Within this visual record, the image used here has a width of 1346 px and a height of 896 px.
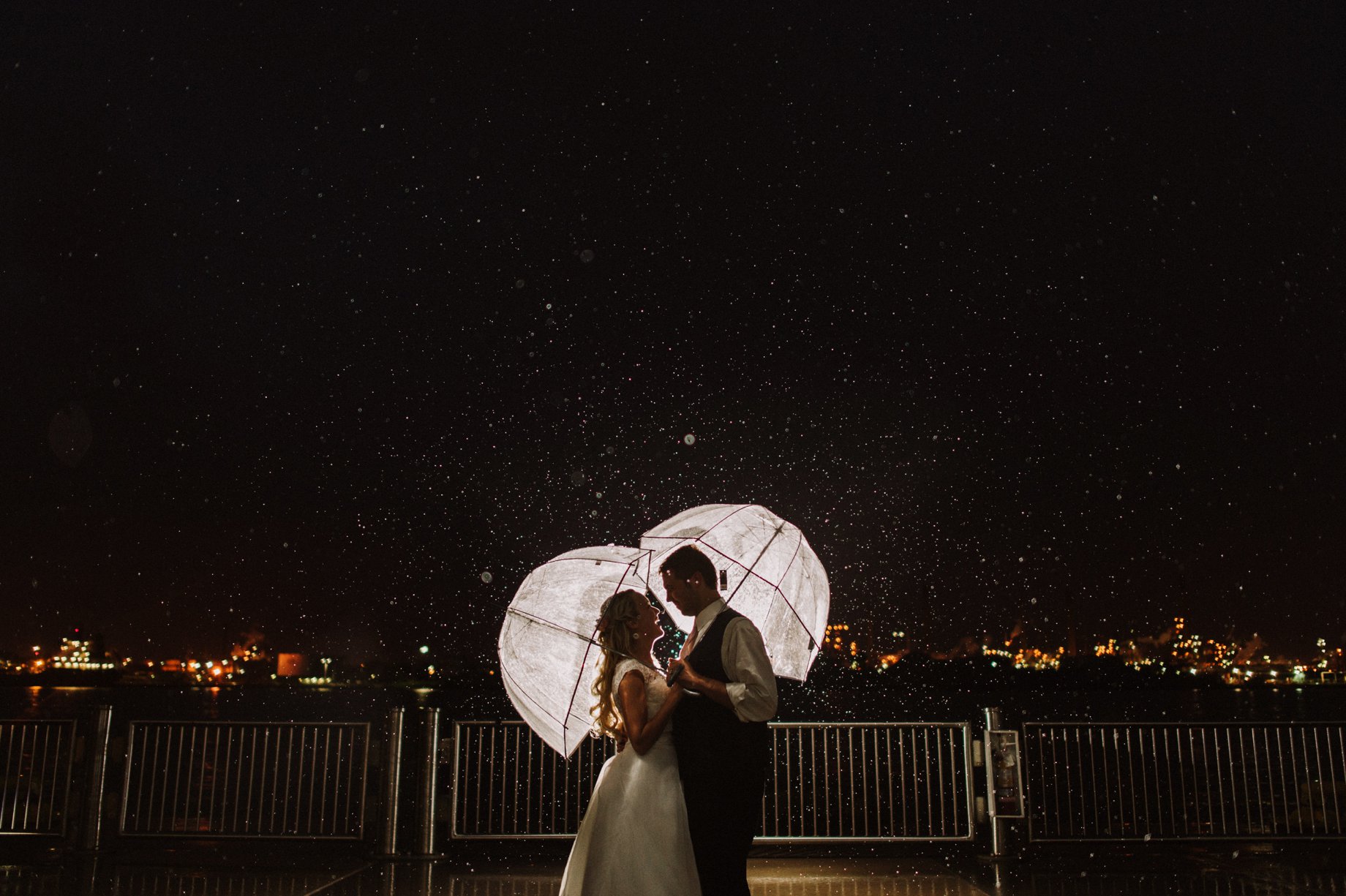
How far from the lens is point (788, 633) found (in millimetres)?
6082

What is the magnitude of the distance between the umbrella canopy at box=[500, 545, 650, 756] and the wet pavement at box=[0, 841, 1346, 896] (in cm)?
308

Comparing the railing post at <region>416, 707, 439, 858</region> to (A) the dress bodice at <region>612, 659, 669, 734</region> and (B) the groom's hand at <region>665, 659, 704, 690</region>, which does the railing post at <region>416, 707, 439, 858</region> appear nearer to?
(A) the dress bodice at <region>612, 659, 669, 734</region>

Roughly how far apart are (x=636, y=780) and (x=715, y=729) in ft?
1.65

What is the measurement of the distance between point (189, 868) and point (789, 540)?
20.5ft

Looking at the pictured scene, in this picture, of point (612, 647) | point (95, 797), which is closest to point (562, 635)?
point (612, 647)

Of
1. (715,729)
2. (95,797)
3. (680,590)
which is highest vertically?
(680,590)

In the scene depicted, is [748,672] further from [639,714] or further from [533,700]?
[533,700]

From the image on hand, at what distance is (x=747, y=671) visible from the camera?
16.0 ft

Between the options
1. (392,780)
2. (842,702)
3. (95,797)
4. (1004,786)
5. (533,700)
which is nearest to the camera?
(533,700)

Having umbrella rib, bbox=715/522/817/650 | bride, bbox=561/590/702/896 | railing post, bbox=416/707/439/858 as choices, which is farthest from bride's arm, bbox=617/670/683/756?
railing post, bbox=416/707/439/858

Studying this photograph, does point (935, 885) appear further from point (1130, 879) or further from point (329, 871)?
point (329, 871)

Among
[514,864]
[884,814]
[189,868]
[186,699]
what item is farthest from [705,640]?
[186,699]

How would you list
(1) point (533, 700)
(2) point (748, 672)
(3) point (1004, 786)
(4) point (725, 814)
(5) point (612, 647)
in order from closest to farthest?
(2) point (748, 672), (4) point (725, 814), (5) point (612, 647), (1) point (533, 700), (3) point (1004, 786)

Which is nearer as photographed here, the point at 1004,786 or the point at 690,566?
the point at 690,566
